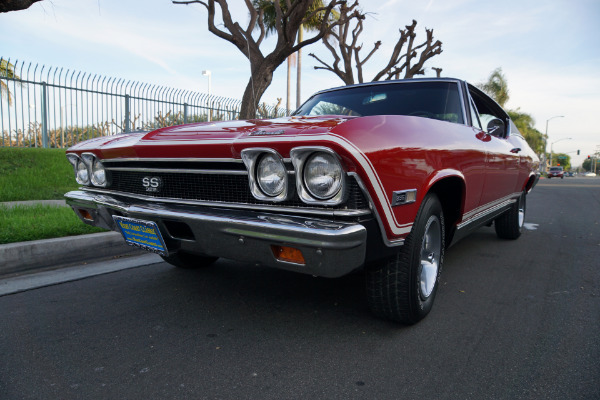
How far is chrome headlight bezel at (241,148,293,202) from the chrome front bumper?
0.30ft

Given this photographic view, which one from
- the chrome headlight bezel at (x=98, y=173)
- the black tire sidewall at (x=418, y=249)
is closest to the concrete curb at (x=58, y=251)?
the chrome headlight bezel at (x=98, y=173)

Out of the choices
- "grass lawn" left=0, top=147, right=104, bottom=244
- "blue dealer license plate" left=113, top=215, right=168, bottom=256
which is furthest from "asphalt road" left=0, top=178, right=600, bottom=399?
"grass lawn" left=0, top=147, right=104, bottom=244

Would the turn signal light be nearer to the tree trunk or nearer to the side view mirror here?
the side view mirror

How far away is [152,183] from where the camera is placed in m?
2.48

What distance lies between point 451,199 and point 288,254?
141 cm

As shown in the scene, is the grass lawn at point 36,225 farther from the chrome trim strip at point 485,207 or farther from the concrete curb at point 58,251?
the chrome trim strip at point 485,207

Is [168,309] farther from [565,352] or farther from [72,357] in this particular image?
[565,352]

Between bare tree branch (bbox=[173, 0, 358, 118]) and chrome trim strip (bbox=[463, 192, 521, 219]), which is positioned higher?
bare tree branch (bbox=[173, 0, 358, 118])

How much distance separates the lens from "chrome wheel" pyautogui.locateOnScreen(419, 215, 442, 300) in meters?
2.54

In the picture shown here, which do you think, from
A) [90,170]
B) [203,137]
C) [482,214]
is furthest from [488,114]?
[90,170]

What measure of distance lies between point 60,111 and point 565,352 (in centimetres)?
962

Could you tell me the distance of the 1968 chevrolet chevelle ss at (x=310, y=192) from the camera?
1.82 metres

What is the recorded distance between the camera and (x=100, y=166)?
281 cm

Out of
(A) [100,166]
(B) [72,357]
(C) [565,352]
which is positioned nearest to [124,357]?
(B) [72,357]
